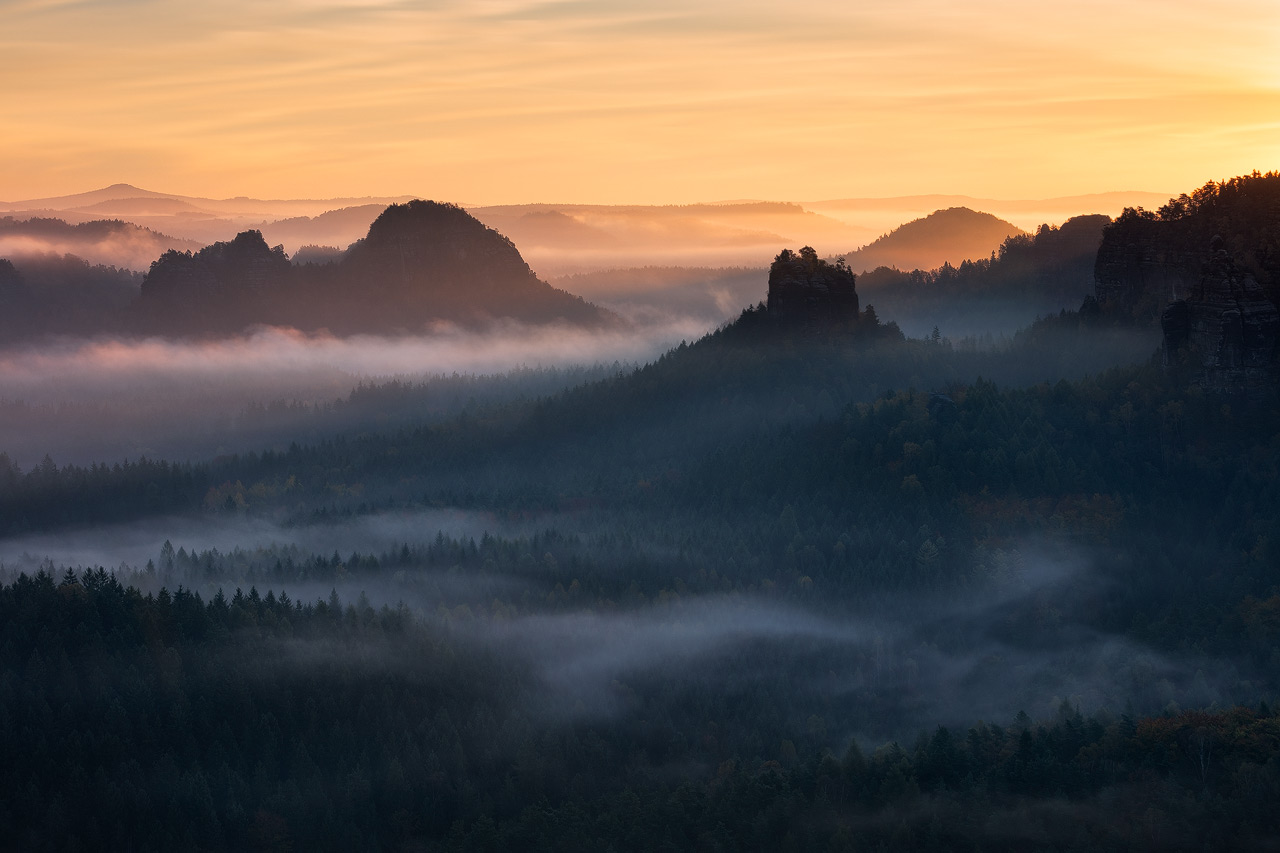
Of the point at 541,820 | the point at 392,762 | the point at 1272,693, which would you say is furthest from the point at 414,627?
the point at 1272,693

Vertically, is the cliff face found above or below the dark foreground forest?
above

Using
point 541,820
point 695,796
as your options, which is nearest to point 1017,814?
point 695,796

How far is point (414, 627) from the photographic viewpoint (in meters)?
195

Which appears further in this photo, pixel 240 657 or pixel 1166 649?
pixel 240 657

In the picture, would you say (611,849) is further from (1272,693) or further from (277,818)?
(1272,693)

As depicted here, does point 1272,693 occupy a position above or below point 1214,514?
below

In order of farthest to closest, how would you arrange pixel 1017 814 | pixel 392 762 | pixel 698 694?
pixel 698 694 → pixel 392 762 → pixel 1017 814

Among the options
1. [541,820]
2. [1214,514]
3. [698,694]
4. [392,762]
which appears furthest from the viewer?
[1214,514]

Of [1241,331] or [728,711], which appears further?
[1241,331]

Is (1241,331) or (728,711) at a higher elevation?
(1241,331)

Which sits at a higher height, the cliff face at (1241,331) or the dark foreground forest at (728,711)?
the cliff face at (1241,331)

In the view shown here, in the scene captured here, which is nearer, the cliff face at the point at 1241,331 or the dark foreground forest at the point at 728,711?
the dark foreground forest at the point at 728,711

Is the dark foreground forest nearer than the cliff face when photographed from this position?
Yes

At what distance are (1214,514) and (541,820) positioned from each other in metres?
92.7
